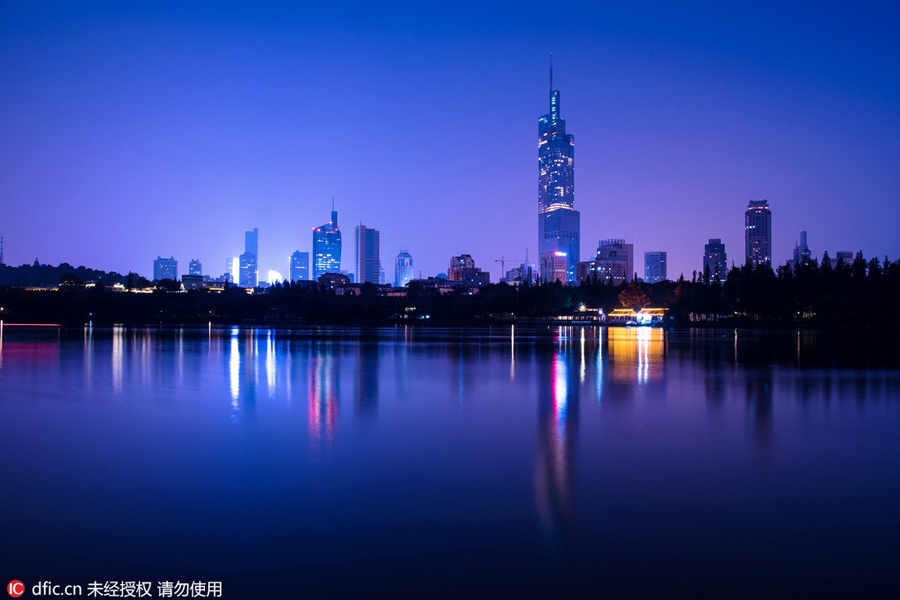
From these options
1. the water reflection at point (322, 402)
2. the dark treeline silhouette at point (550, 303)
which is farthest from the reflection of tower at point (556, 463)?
the dark treeline silhouette at point (550, 303)

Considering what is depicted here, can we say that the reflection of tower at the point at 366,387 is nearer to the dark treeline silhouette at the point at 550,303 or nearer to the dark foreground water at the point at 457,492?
the dark foreground water at the point at 457,492

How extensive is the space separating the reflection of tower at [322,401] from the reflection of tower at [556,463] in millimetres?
3601

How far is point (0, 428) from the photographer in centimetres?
1212

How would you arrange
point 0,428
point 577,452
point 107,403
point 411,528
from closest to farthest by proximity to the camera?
point 411,528 < point 577,452 < point 0,428 < point 107,403

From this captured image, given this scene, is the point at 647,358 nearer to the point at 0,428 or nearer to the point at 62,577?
the point at 0,428

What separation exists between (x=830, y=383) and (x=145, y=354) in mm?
27851

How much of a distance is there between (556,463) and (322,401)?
7529 mm

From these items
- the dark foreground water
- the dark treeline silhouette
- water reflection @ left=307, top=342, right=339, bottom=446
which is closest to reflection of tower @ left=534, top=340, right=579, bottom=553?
the dark foreground water

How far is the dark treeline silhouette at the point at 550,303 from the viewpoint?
81438 millimetres

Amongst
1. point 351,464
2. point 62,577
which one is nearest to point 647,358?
point 351,464

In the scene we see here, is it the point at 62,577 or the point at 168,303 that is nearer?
the point at 62,577

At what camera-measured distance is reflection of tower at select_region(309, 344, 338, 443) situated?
1173 cm

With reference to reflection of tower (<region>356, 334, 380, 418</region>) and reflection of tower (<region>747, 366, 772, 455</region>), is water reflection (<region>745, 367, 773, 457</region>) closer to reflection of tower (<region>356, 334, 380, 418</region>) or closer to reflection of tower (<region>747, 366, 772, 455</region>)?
reflection of tower (<region>747, 366, 772, 455</region>)

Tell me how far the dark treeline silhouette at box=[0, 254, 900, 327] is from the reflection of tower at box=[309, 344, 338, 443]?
68667 millimetres
